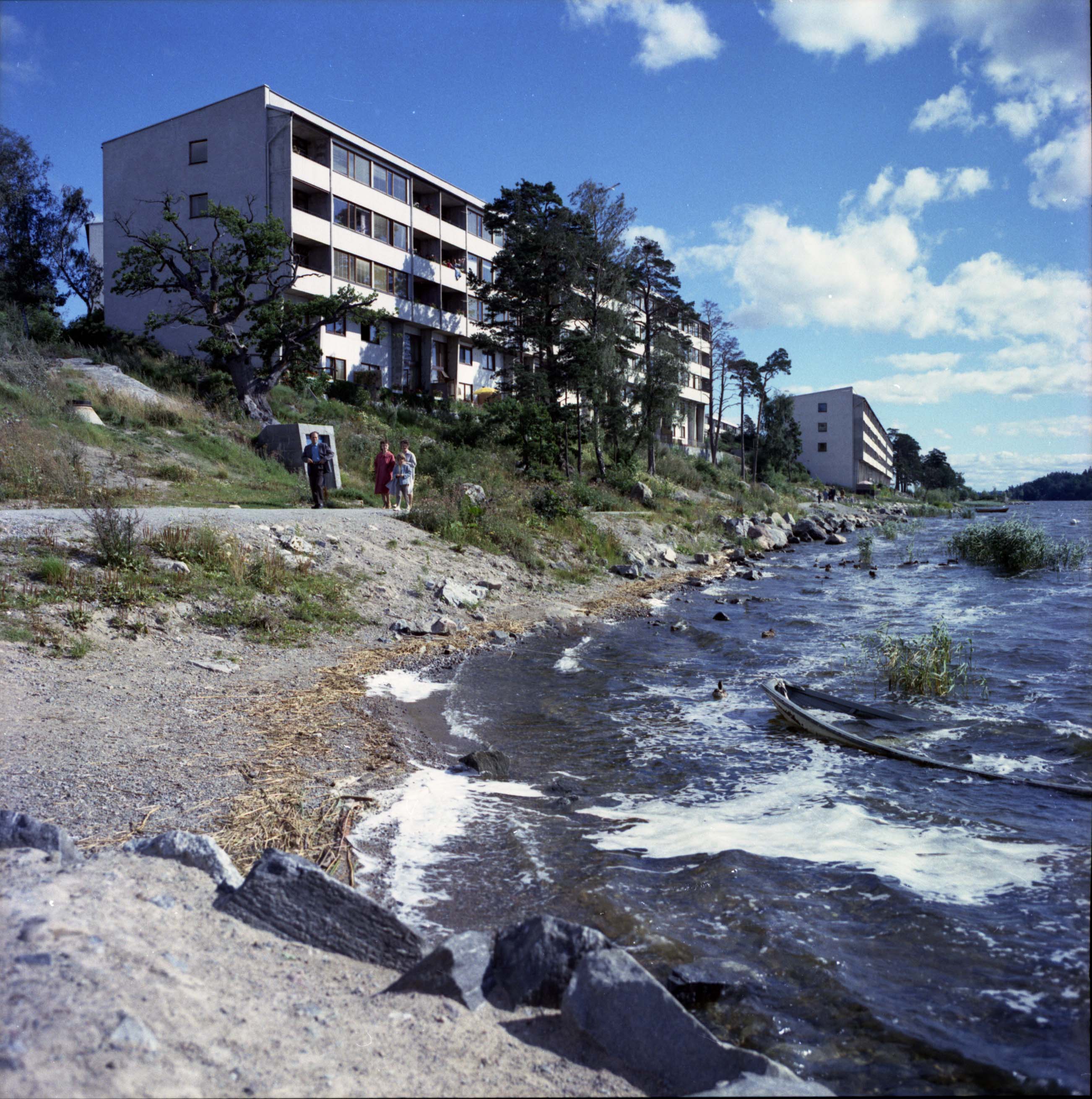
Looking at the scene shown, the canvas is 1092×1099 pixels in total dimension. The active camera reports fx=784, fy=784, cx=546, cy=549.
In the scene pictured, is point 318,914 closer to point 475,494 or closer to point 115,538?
point 115,538

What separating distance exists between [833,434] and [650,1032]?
103587 mm

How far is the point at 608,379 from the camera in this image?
3606 cm

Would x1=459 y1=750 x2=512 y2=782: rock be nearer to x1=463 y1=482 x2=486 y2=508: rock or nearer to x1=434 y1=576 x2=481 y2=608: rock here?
x1=434 y1=576 x2=481 y2=608: rock

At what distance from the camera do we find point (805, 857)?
5.65 metres

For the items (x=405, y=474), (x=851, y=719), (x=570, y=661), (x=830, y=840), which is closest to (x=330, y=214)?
(x=405, y=474)

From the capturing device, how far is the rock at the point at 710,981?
3902mm

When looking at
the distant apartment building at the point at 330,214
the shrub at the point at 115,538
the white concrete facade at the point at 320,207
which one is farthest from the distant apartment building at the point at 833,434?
the shrub at the point at 115,538

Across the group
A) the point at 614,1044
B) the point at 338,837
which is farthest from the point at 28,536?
the point at 614,1044

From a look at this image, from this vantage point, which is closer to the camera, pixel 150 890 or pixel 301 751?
pixel 150 890

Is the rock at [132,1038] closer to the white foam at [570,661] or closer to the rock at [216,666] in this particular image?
the rock at [216,666]

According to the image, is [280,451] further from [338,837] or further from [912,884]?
[912,884]

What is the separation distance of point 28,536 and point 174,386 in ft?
73.8

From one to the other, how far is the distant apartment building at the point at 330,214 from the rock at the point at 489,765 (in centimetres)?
3114

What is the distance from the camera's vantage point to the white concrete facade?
3869 cm
